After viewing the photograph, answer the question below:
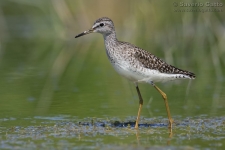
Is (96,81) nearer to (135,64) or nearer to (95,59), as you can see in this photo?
(95,59)

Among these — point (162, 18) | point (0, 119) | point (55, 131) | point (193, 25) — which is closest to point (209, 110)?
point (55, 131)

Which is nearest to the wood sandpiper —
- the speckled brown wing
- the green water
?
the speckled brown wing

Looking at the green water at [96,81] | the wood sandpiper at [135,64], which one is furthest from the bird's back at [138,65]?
the green water at [96,81]

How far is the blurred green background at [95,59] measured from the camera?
1206 centimetres

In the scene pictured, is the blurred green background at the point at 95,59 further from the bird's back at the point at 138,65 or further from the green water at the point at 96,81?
the bird's back at the point at 138,65

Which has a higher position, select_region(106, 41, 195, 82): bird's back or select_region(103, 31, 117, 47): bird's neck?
select_region(103, 31, 117, 47): bird's neck

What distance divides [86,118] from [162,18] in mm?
10202

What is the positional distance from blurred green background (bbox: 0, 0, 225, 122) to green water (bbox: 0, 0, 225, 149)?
0.02 metres

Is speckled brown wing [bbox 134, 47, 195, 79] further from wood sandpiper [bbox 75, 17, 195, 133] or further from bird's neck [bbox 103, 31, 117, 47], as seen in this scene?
bird's neck [bbox 103, 31, 117, 47]

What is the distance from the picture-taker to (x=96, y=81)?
48.4 ft

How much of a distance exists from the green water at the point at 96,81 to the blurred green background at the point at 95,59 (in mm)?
22

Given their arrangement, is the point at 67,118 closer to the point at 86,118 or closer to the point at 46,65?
the point at 86,118

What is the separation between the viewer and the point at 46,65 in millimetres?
17516

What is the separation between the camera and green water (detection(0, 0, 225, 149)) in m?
9.27
